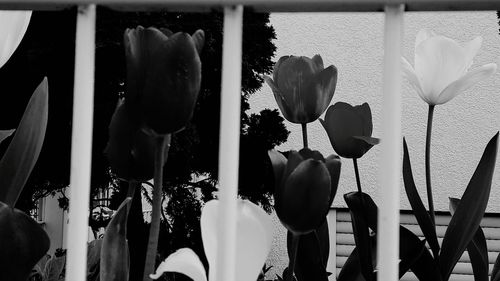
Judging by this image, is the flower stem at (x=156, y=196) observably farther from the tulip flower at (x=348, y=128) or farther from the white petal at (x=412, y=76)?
the white petal at (x=412, y=76)

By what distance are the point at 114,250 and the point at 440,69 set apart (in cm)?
40

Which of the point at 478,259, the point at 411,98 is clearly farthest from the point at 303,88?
the point at 411,98

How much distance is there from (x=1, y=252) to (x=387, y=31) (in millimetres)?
250

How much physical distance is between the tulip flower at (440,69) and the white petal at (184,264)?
34cm

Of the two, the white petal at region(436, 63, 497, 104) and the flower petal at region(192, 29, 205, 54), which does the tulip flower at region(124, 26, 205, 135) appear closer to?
the flower petal at region(192, 29, 205, 54)

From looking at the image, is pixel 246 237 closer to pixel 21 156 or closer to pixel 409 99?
pixel 21 156

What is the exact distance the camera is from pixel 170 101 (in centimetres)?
35

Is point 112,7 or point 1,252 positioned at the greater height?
point 112,7

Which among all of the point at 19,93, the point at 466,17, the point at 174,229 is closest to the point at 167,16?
the point at 19,93

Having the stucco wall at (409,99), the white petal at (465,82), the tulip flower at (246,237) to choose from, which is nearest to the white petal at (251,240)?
the tulip flower at (246,237)

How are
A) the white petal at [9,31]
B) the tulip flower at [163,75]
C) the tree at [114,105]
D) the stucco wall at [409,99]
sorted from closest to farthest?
the tulip flower at [163,75] < the white petal at [9,31] < the tree at [114,105] < the stucco wall at [409,99]

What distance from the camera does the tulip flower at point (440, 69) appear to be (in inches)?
26.2

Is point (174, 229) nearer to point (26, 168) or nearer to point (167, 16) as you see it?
point (167, 16)

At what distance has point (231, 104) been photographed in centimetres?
39
